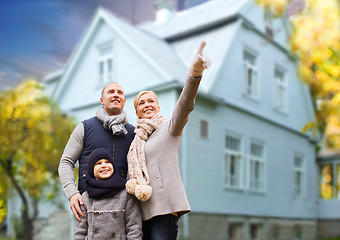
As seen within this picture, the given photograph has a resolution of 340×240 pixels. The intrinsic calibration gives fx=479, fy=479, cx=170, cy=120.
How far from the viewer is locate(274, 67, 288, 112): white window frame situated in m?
11.7

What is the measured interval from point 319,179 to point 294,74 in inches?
133

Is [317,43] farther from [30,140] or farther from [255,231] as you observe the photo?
[30,140]

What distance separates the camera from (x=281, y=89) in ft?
39.7

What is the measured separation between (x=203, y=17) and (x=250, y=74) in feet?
6.43

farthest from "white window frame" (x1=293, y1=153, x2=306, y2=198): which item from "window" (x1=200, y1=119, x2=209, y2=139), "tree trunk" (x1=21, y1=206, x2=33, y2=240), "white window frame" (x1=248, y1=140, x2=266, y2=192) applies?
"tree trunk" (x1=21, y1=206, x2=33, y2=240)

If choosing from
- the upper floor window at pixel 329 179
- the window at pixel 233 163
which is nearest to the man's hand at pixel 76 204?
the window at pixel 233 163

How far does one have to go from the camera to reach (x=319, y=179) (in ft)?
45.4

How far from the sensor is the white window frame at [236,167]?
9.43 meters

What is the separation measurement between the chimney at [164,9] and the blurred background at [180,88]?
0.02 metres

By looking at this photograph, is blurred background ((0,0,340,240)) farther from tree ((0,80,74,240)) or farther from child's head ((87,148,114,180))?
child's head ((87,148,114,180))

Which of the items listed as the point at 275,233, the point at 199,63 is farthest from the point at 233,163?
the point at 199,63

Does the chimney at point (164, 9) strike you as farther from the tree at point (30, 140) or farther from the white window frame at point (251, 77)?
the tree at point (30, 140)

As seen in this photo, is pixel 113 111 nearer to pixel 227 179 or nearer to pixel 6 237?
pixel 227 179

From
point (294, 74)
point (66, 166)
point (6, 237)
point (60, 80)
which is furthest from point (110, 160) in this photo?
point (294, 74)
